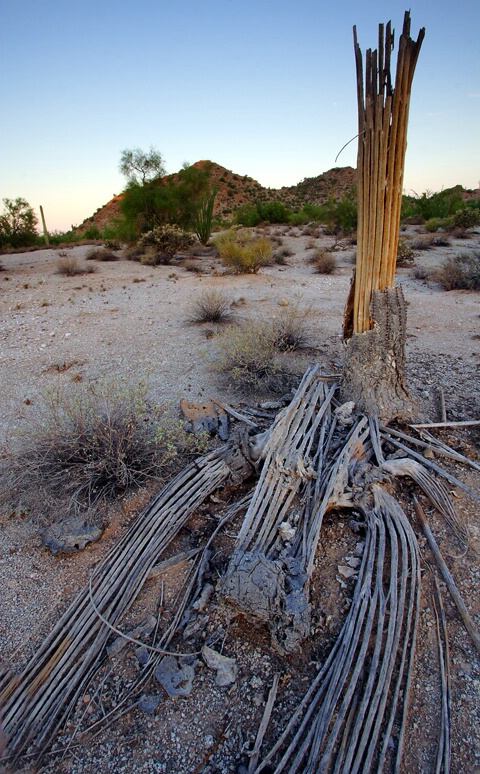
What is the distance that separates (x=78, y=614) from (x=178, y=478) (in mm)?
1044

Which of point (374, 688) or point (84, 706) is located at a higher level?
point (374, 688)

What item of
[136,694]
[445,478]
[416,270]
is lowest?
[136,694]

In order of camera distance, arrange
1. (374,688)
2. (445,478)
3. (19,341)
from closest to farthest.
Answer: (374,688), (445,478), (19,341)

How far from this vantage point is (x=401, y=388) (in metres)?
3.54

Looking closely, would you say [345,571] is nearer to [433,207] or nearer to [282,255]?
[282,255]

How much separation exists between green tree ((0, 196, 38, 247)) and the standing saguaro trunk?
19.6 metres

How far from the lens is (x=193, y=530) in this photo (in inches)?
111

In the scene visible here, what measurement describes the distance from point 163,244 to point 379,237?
12164 mm

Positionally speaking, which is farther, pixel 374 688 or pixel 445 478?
pixel 445 478

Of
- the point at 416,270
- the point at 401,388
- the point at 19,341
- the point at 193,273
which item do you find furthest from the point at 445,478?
the point at 193,273

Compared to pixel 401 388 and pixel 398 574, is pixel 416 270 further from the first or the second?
pixel 398 574

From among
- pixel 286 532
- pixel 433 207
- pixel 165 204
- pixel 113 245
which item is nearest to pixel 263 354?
pixel 286 532

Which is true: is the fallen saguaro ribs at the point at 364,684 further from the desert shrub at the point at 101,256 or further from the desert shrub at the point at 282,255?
the desert shrub at the point at 101,256

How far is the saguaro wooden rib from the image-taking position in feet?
8.91
